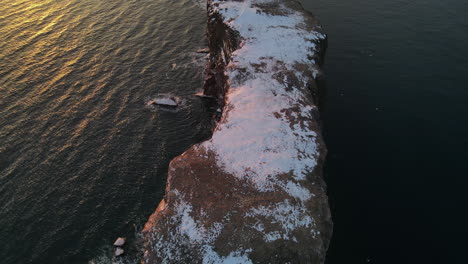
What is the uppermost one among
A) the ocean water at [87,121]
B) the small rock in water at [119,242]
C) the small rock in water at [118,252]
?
the ocean water at [87,121]

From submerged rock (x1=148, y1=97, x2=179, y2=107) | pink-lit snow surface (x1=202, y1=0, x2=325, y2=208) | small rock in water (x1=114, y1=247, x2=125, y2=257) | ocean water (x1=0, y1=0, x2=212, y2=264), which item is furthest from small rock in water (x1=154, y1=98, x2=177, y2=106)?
small rock in water (x1=114, y1=247, x2=125, y2=257)

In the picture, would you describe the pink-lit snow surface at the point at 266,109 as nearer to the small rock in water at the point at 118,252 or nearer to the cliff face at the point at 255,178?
the cliff face at the point at 255,178

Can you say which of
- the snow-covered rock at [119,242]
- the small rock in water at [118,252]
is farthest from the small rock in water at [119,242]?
the small rock in water at [118,252]

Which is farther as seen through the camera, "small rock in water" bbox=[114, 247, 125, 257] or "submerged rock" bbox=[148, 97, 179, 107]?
"submerged rock" bbox=[148, 97, 179, 107]

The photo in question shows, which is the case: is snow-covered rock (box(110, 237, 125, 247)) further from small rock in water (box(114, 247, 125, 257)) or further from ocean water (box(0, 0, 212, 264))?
ocean water (box(0, 0, 212, 264))

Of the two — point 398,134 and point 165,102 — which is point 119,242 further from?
point 398,134

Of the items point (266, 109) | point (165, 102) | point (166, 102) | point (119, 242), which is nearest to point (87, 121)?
point (165, 102)
